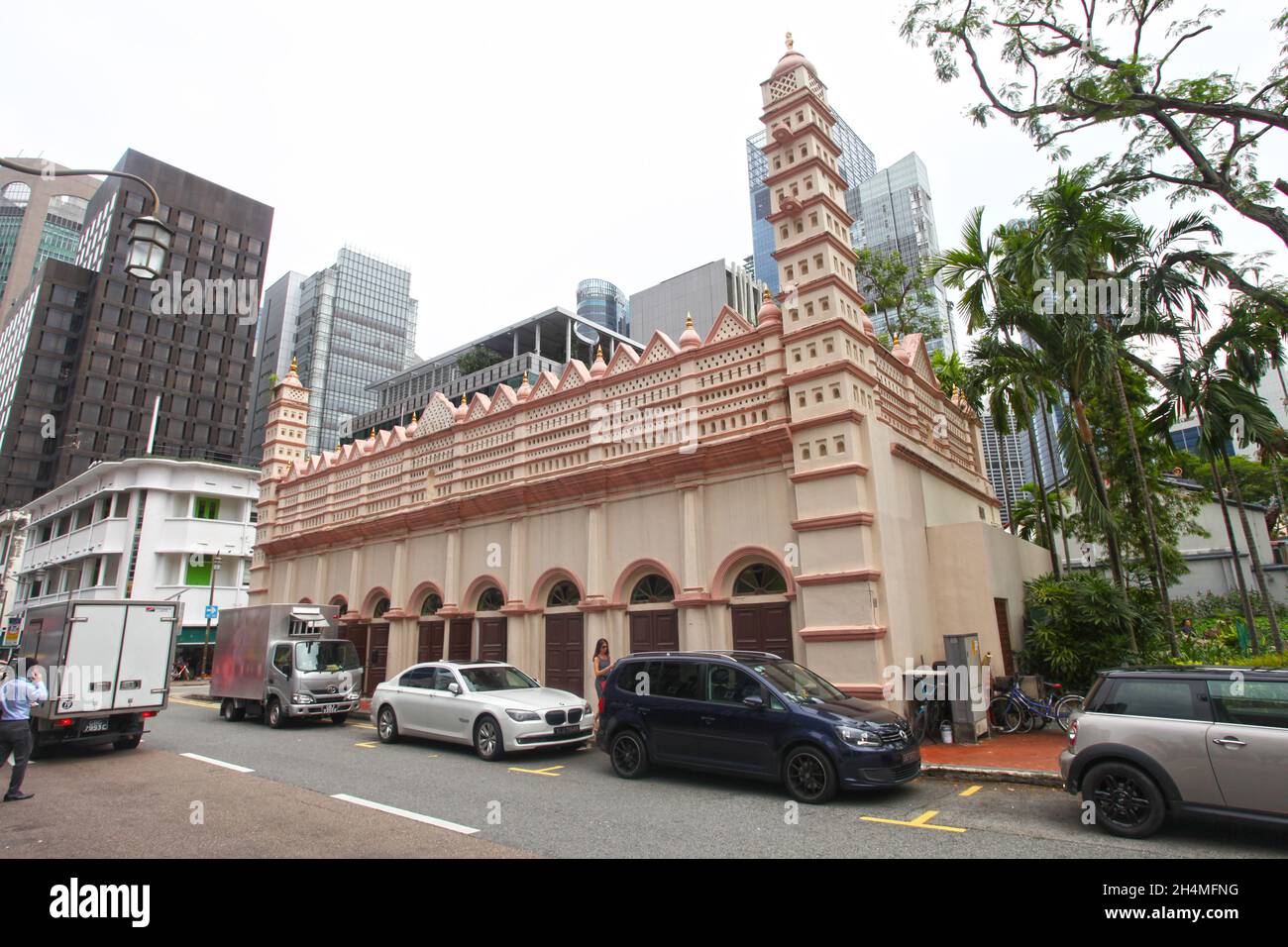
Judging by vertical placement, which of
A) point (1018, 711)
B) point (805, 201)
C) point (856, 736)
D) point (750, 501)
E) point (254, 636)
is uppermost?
point (805, 201)

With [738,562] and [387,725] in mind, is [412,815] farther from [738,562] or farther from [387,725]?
[738,562]

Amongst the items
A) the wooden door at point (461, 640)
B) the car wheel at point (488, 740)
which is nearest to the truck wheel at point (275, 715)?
the wooden door at point (461, 640)

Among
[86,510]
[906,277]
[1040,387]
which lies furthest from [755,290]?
[86,510]

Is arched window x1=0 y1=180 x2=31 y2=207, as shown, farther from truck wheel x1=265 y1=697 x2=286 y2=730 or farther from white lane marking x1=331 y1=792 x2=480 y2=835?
white lane marking x1=331 y1=792 x2=480 y2=835

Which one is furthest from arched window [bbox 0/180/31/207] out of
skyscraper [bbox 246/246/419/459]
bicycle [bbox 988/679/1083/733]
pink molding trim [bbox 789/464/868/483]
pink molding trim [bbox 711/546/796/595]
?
bicycle [bbox 988/679/1083/733]

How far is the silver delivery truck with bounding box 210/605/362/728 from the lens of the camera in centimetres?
1667

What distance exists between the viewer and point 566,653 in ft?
52.5

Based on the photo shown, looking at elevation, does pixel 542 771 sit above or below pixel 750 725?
below

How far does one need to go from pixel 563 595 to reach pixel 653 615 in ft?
9.83

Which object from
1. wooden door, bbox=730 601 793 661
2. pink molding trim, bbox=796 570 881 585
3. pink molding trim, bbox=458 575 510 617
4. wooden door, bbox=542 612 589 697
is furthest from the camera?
pink molding trim, bbox=458 575 510 617

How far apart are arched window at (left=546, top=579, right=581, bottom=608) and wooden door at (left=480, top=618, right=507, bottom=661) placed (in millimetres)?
1609

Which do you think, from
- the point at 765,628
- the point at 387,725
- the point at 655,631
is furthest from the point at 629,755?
the point at 387,725

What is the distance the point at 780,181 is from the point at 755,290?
51.1 meters

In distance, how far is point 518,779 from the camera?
10.0 m
